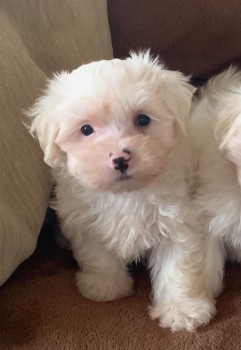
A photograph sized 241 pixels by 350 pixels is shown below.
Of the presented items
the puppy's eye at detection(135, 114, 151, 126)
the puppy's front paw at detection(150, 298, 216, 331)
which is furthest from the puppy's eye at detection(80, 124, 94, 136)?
the puppy's front paw at detection(150, 298, 216, 331)

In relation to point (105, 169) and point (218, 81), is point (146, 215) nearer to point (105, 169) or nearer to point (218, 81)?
point (105, 169)

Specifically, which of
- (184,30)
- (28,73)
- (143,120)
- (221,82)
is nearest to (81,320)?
(143,120)

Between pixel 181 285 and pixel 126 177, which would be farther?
pixel 181 285

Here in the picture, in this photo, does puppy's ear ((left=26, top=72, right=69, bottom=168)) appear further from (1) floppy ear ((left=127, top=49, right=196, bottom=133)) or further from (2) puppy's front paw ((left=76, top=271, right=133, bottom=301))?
(2) puppy's front paw ((left=76, top=271, right=133, bottom=301))

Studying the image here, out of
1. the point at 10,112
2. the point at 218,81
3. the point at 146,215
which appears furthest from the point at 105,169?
the point at 218,81

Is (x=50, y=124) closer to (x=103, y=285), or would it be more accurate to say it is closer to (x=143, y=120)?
(x=143, y=120)

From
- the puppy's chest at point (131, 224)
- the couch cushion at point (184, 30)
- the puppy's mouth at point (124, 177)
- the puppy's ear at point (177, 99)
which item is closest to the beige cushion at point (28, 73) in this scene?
the couch cushion at point (184, 30)
